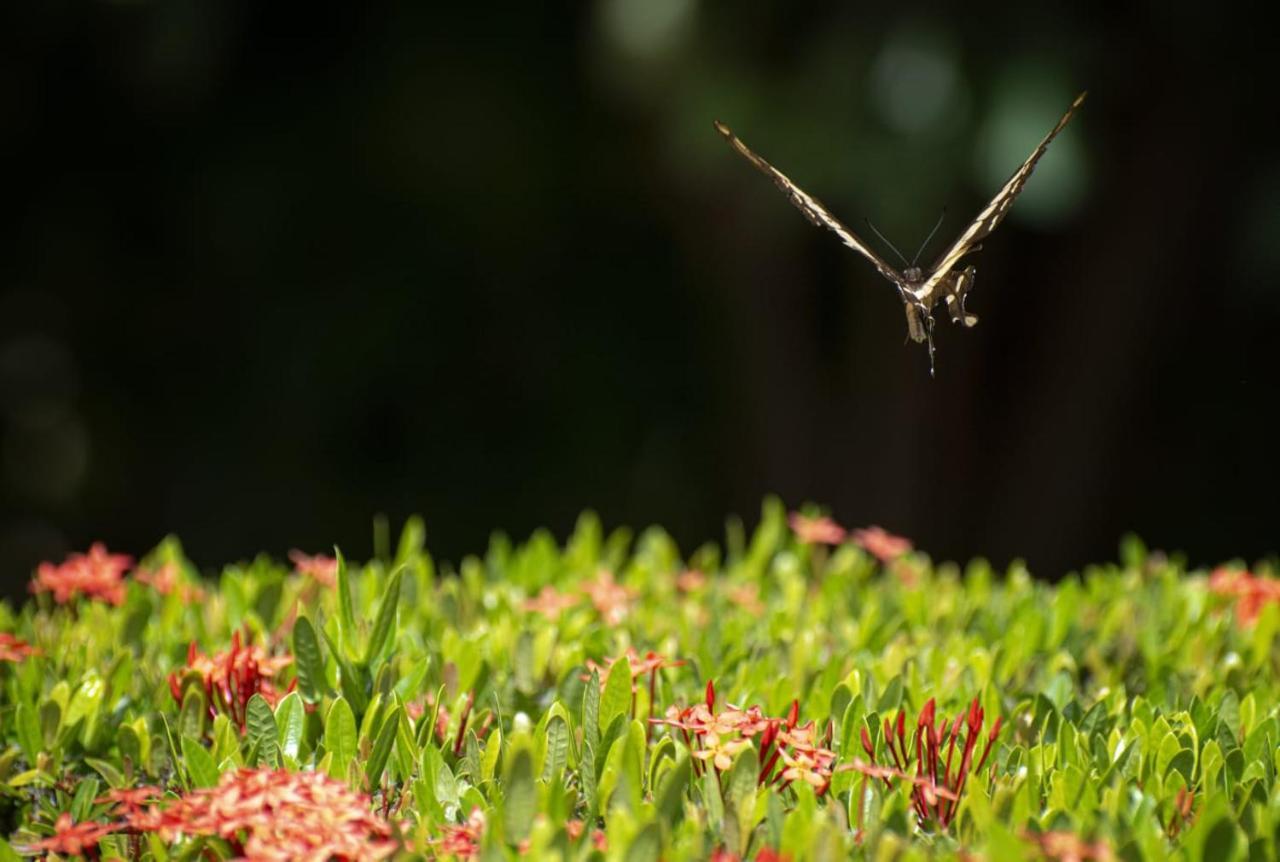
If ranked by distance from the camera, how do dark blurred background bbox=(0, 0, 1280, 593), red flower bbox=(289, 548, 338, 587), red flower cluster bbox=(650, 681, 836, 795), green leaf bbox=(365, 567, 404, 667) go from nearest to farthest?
red flower cluster bbox=(650, 681, 836, 795)
green leaf bbox=(365, 567, 404, 667)
red flower bbox=(289, 548, 338, 587)
dark blurred background bbox=(0, 0, 1280, 593)

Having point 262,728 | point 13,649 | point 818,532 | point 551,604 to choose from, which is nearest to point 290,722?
point 262,728

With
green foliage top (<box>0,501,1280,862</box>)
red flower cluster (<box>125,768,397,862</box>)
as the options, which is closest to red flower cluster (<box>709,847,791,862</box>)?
green foliage top (<box>0,501,1280,862</box>)

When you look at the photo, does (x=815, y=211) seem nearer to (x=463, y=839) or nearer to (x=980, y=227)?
(x=980, y=227)

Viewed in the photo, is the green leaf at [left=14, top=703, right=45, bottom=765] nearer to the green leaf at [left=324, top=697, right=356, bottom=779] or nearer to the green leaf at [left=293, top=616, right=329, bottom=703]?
the green leaf at [left=293, top=616, right=329, bottom=703]

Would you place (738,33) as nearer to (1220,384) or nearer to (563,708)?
(1220,384)

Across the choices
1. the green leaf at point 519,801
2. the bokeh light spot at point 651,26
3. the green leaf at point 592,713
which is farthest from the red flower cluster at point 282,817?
the bokeh light spot at point 651,26

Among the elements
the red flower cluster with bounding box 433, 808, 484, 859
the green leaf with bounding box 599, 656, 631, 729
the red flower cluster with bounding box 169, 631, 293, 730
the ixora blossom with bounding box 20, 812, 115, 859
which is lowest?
the ixora blossom with bounding box 20, 812, 115, 859

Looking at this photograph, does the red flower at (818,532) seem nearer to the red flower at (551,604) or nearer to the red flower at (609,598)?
the red flower at (609,598)
